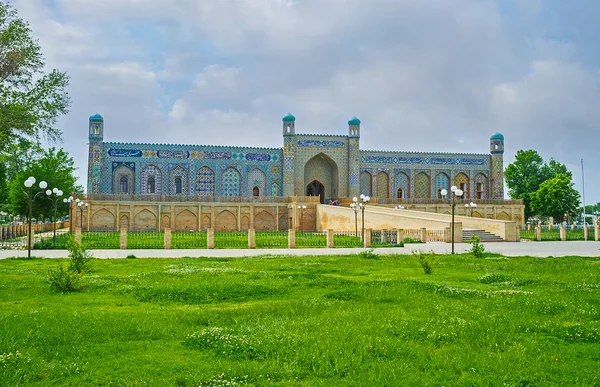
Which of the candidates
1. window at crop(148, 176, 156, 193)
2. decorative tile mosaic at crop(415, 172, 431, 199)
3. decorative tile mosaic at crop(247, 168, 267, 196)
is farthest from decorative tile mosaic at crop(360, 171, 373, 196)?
window at crop(148, 176, 156, 193)

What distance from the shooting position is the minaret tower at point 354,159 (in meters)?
38.4

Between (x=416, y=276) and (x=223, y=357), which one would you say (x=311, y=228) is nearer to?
(x=416, y=276)

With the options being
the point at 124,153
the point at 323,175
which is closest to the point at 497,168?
the point at 323,175

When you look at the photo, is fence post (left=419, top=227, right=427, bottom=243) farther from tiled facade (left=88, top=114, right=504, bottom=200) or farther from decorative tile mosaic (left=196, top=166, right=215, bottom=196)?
decorative tile mosaic (left=196, top=166, right=215, bottom=196)

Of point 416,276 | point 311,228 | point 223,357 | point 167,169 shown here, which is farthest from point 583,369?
point 167,169

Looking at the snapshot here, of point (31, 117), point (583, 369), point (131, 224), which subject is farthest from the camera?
point (131, 224)

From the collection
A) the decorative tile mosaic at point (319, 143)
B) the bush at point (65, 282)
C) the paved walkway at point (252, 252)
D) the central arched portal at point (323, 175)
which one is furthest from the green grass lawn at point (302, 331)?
the central arched portal at point (323, 175)

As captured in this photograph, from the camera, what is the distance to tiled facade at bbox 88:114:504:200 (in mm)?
35250

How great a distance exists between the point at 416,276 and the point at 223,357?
5.80m

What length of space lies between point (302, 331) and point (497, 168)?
39899 millimetres

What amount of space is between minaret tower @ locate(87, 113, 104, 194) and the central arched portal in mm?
14267

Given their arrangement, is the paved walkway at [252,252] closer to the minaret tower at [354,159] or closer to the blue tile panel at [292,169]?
the blue tile panel at [292,169]

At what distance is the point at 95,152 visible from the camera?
113 feet

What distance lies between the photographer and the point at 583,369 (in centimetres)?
390
